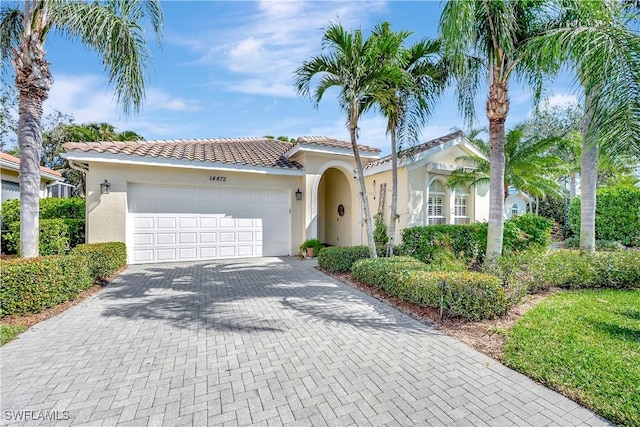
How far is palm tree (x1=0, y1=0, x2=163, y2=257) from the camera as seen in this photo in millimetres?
6441

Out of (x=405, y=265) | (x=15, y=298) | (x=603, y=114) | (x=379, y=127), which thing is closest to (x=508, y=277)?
(x=405, y=265)

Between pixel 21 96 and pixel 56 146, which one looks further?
pixel 56 146

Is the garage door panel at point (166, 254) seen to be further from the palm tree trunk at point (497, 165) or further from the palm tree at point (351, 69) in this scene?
the palm tree trunk at point (497, 165)

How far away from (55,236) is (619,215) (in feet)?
81.5

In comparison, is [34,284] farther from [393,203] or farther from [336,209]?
[336,209]

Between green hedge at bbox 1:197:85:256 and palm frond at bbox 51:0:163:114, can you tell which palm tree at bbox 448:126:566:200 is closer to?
palm frond at bbox 51:0:163:114

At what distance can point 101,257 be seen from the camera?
8383mm

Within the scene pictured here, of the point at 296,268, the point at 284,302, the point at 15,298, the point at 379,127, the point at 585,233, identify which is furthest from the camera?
the point at 296,268

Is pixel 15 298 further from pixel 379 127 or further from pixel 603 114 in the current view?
pixel 603 114

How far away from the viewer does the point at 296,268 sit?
35.0 feet

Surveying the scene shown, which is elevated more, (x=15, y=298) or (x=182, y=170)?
(x=182, y=170)

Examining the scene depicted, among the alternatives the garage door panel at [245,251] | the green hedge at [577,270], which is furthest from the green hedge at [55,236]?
the green hedge at [577,270]

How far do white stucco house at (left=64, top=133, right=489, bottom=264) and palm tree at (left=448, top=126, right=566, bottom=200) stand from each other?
627mm

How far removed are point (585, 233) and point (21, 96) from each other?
15.7 metres
